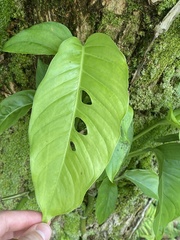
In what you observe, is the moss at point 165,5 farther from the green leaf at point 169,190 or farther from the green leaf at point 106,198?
the green leaf at point 106,198

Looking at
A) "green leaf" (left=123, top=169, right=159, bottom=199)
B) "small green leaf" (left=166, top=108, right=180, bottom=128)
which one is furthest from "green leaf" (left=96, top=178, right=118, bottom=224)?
"small green leaf" (left=166, top=108, right=180, bottom=128)

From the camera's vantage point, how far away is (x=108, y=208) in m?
1.25

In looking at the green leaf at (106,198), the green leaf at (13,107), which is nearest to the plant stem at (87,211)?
the green leaf at (106,198)

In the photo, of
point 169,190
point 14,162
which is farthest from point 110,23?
point 14,162

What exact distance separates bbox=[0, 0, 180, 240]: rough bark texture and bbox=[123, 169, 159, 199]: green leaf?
0.40 ft

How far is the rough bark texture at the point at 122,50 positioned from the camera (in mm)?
998

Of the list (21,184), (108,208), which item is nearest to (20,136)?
(21,184)

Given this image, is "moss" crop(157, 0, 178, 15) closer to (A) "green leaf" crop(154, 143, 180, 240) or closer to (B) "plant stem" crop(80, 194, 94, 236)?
(A) "green leaf" crop(154, 143, 180, 240)

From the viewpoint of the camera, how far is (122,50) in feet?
3.47

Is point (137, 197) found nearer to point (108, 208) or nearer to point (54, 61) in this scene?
point (108, 208)

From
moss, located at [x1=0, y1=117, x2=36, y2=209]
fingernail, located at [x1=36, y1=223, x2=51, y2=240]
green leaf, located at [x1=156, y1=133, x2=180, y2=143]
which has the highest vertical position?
green leaf, located at [x1=156, y1=133, x2=180, y2=143]

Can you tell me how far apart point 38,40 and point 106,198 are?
0.61 m

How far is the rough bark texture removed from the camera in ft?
3.27

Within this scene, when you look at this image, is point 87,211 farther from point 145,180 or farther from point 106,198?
point 145,180
